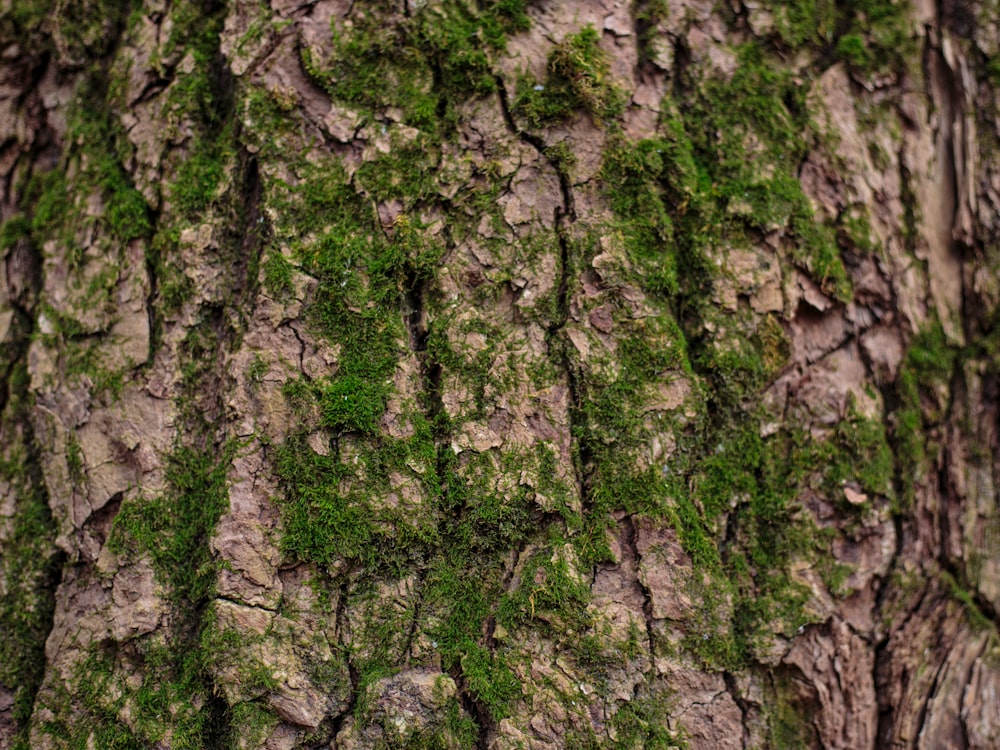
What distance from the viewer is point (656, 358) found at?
83.7 inches

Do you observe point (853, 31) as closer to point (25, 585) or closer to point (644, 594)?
point (644, 594)

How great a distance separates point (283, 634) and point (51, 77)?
227 centimetres

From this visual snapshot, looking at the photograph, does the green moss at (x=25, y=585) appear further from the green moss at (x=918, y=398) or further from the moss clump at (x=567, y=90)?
the green moss at (x=918, y=398)

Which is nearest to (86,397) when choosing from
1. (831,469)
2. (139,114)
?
(139,114)

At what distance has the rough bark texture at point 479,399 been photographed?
6.51 feet

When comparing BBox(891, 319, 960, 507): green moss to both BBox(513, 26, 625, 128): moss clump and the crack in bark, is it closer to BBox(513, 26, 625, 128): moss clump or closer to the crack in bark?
the crack in bark

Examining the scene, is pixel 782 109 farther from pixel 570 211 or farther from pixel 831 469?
pixel 831 469

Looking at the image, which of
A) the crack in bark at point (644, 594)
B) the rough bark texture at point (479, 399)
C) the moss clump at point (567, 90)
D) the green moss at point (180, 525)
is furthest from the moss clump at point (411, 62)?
the crack in bark at point (644, 594)

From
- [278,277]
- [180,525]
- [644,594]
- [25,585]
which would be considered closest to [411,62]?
[278,277]

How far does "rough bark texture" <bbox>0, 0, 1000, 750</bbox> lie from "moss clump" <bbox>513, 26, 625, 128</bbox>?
13mm

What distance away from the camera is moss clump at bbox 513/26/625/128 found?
219 centimetres

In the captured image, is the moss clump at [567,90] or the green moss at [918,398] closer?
the moss clump at [567,90]

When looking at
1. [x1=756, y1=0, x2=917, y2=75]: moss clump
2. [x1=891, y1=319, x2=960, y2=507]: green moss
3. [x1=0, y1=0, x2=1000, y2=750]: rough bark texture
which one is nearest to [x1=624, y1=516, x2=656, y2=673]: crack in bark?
[x1=0, y1=0, x2=1000, y2=750]: rough bark texture

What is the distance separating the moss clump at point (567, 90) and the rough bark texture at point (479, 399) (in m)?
0.01
